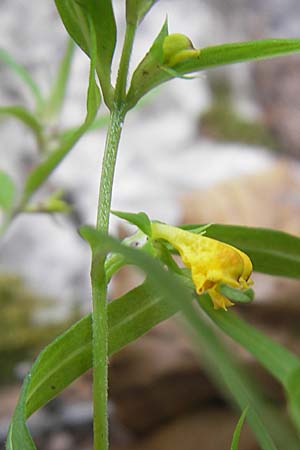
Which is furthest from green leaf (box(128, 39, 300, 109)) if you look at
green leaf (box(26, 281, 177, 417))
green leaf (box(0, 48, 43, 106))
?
green leaf (box(0, 48, 43, 106))

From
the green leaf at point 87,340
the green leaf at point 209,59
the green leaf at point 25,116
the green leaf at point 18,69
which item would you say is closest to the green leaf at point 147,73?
the green leaf at point 209,59

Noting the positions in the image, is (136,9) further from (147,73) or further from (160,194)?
(160,194)

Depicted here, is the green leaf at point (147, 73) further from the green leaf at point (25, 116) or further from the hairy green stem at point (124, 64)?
the green leaf at point (25, 116)

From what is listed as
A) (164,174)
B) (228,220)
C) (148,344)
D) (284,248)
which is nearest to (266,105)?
(164,174)

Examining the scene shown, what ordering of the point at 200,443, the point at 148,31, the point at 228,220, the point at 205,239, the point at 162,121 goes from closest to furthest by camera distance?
the point at 205,239, the point at 200,443, the point at 228,220, the point at 162,121, the point at 148,31

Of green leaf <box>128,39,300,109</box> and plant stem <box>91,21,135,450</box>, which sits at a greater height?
green leaf <box>128,39,300,109</box>

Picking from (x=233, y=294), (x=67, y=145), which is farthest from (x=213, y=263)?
(x=67, y=145)

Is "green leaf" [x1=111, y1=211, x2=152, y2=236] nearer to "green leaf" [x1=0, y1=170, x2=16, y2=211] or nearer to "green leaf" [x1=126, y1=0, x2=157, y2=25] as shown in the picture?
"green leaf" [x1=126, y1=0, x2=157, y2=25]

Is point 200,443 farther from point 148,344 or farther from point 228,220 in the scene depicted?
point 228,220
